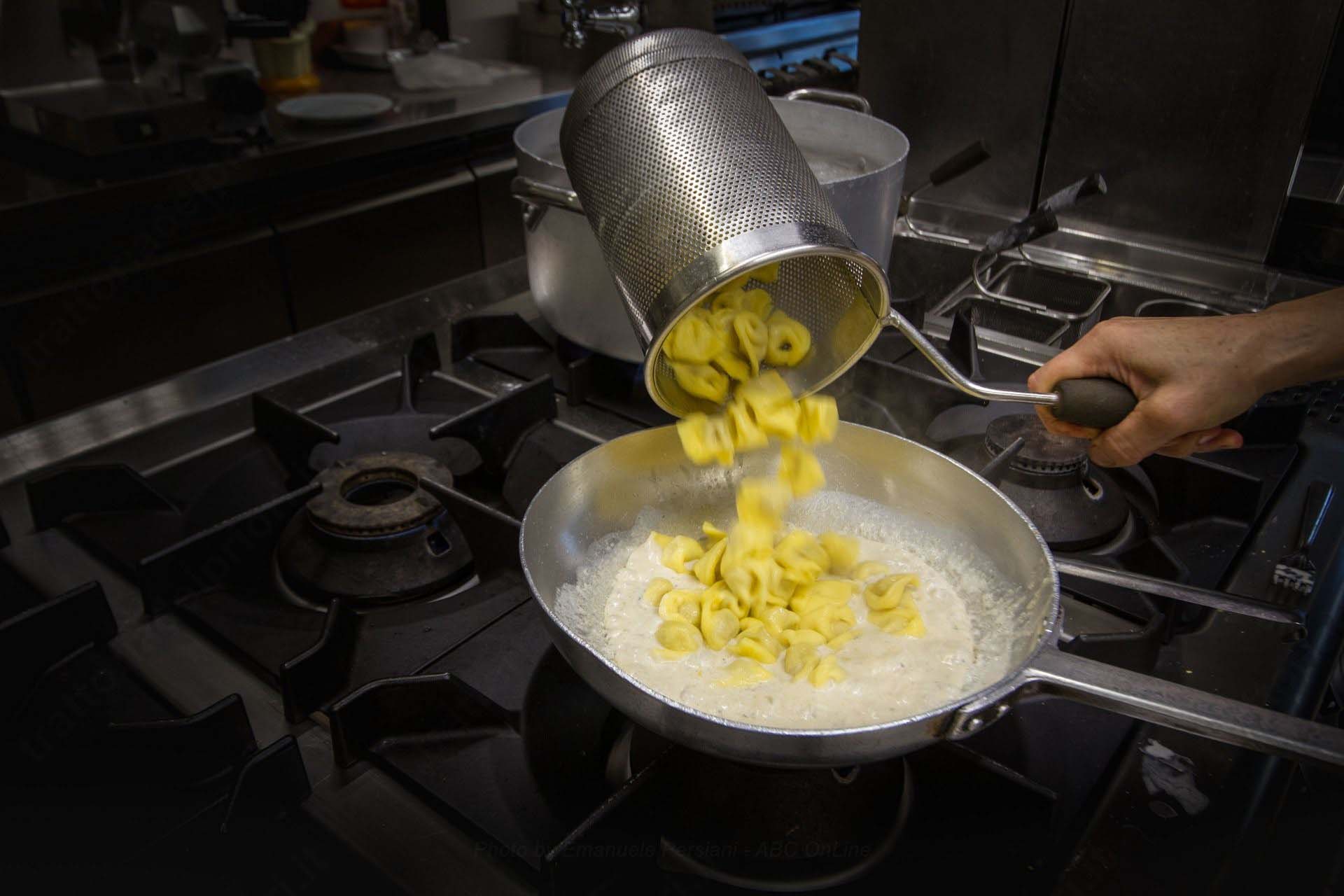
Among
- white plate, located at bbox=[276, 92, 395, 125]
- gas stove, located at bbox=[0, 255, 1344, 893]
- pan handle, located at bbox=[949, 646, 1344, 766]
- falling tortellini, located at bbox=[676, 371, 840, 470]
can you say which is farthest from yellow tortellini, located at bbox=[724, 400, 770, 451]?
white plate, located at bbox=[276, 92, 395, 125]

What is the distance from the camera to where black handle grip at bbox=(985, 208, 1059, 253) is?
133 centimetres

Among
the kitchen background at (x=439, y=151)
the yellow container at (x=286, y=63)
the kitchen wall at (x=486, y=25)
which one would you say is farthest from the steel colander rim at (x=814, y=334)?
the kitchen wall at (x=486, y=25)

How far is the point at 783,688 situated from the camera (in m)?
0.79

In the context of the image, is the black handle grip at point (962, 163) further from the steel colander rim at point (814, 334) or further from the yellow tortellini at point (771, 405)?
the yellow tortellini at point (771, 405)

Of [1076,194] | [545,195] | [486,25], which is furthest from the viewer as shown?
[486,25]

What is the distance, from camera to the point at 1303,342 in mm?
867

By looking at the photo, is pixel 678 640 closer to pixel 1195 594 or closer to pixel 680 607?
pixel 680 607

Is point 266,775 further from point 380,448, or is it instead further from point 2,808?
point 380,448

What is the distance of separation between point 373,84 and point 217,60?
0.51 metres

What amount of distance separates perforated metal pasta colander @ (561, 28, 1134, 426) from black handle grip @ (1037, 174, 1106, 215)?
57 cm

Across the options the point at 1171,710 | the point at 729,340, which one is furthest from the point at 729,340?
the point at 1171,710

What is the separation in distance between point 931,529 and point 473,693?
0.51m

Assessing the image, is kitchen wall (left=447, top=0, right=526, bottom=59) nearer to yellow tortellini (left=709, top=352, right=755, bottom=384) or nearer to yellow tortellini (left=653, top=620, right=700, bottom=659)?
yellow tortellini (left=709, top=352, right=755, bottom=384)

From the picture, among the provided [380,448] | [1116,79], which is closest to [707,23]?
[1116,79]
